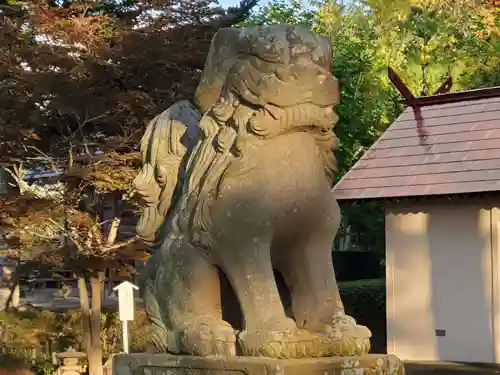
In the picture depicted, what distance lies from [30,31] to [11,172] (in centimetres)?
233

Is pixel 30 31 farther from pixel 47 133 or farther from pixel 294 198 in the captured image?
pixel 294 198

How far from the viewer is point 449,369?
39.8 feet

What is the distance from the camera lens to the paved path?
11.7 meters

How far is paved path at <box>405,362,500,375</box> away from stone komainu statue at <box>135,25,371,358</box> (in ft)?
26.5

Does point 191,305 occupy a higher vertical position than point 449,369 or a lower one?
higher

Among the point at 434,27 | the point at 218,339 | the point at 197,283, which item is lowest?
the point at 218,339

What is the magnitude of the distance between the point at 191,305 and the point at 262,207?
0.64 m

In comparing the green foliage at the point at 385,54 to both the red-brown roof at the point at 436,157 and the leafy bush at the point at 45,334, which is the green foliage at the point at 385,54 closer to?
the red-brown roof at the point at 436,157

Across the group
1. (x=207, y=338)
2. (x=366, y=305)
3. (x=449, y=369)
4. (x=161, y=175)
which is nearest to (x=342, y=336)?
(x=207, y=338)

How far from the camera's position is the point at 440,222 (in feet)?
44.4

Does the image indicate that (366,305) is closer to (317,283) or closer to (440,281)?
(440,281)

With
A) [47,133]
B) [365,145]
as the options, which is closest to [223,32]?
[47,133]

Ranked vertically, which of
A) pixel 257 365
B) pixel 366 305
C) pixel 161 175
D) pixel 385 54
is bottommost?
pixel 366 305

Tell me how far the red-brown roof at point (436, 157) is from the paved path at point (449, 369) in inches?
96.9
